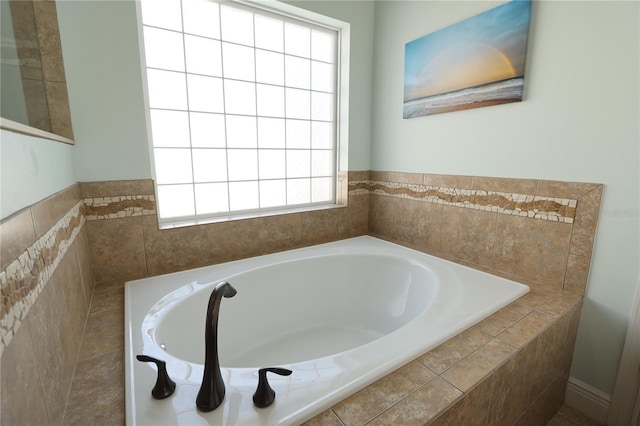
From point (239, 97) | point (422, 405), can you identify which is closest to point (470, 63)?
point (239, 97)

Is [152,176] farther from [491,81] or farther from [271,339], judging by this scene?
[491,81]

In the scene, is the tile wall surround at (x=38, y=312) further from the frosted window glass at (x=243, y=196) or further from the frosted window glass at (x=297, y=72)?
the frosted window glass at (x=297, y=72)

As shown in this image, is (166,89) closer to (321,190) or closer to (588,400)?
(321,190)

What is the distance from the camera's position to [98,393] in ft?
2.80

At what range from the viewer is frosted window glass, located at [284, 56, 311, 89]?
217 centimetres

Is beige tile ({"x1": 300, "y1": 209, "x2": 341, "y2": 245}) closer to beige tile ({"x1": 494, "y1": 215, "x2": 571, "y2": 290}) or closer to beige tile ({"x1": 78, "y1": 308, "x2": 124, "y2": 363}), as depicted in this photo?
beige tile ({"x1": 494, "y1": 215, "x2": 571, "y2": 290})

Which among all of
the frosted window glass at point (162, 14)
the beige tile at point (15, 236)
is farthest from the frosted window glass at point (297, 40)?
the beige tile at point (15, 236)

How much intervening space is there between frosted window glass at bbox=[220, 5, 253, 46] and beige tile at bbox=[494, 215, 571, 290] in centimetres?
194

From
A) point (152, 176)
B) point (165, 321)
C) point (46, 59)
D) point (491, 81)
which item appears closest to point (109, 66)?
point (46, 59)

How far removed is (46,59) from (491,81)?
7.10 ft

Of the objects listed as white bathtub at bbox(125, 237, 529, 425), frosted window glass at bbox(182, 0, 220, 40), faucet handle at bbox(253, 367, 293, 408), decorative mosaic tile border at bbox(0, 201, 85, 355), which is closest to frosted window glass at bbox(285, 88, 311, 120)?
frosted window glass at bbox(182, 0, 220, 40)

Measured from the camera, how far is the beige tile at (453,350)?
985mm

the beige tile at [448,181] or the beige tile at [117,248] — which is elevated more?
the beige tile at [448,181]

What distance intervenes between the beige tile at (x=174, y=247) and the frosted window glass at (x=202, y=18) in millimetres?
1150
